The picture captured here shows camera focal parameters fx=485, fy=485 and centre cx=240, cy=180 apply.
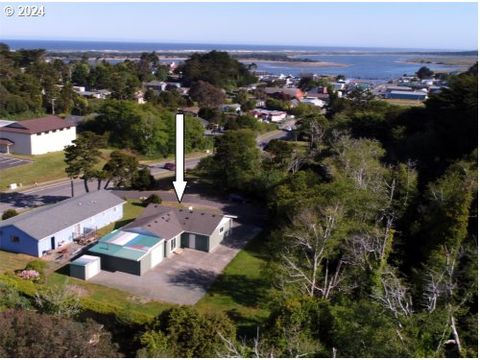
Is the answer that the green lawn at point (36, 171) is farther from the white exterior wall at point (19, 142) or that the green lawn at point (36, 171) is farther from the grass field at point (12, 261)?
the grass field at point (12, 261)

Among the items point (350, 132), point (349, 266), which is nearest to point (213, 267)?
point (349, 266)

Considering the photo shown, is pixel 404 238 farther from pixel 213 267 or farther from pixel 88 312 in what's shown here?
pixel 88 312

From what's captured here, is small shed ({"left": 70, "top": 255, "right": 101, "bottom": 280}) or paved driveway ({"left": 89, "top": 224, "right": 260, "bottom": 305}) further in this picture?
small shed ({"left": 70, "top": 255, "right": 101, "bottom": 280})

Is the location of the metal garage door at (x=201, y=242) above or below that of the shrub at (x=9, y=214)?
below

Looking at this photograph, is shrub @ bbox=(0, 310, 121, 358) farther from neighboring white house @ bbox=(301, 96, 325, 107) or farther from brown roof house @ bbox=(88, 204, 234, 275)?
neighboring white house @ bbox=(301, 96, 325, 107)

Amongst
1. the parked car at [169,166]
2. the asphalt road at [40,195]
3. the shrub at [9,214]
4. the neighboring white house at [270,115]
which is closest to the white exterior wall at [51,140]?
the asphalt road at [40,195]

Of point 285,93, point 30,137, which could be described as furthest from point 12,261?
point 285,93

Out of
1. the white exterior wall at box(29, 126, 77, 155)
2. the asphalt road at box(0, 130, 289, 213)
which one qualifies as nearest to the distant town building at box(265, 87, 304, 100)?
the white exterior wall at box(29, 126, 77, 155)
